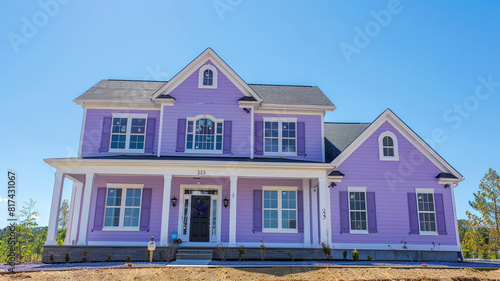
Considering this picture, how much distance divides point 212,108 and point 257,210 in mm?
5030

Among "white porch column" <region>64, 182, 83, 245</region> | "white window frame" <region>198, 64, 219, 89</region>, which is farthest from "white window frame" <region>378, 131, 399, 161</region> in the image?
"white porch column" <region>64, 182, 83, 245</region>

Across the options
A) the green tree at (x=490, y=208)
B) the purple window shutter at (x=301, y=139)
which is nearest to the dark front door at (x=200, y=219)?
the purple window shutter at (x=301, y=139)

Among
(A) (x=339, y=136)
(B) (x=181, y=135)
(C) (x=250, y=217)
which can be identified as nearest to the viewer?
(C) (x=250, y=217)

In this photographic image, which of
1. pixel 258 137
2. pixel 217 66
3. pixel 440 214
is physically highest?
pixel 217 66

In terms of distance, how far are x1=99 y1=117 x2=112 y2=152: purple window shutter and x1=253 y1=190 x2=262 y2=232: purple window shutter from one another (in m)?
6.98

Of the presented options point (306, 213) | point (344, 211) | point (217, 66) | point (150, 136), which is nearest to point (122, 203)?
point (150, 136)

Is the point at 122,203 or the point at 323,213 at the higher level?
the point at 122,203

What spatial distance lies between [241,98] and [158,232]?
6.91m

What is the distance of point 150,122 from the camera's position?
1645 centimetres

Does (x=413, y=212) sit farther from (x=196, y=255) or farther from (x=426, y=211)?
(x=196, y=255)

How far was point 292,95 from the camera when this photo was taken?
18000 millimetres

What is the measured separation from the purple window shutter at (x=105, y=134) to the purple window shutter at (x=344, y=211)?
10.6m

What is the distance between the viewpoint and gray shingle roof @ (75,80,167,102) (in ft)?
54.2

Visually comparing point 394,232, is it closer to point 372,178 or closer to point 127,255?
point 372,178
